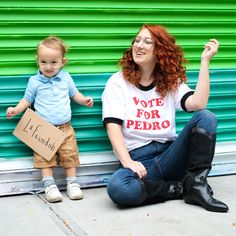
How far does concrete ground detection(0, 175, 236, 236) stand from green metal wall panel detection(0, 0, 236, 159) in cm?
43

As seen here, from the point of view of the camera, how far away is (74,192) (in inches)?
132

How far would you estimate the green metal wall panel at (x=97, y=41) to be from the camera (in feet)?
11.1

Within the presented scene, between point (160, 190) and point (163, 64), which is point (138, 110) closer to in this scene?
point (163, 64)

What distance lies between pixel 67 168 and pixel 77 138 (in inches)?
9.4

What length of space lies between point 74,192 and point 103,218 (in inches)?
15.6

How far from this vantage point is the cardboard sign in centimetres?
337

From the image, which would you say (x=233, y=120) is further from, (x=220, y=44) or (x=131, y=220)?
(x=131, y=220)

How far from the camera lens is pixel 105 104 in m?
3.42

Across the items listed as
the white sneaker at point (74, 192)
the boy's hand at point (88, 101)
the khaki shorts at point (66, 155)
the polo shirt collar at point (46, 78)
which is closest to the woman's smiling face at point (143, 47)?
the boy's hand at point (88, 101)

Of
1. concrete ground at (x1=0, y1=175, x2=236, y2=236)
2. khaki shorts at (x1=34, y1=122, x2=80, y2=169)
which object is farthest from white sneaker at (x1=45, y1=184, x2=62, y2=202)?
khaki shorts at (x1=34, y1=122, x2=80, y2=169)

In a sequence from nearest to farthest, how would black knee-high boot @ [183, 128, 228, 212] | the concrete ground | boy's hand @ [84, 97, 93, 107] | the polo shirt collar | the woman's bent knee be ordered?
the concrete ground < the woman's bent knee < black knee-high boot @ [183, 128, 228, 212] < the polo shirt collar < boy's hand @ [84, 97, 93, 107]

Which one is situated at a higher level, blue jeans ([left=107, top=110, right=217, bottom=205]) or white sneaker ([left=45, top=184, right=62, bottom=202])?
blue jeans ([left=107, top=110, right=217, bottom=205])

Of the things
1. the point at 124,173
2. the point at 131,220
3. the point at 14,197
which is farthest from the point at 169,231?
the point at 14,197

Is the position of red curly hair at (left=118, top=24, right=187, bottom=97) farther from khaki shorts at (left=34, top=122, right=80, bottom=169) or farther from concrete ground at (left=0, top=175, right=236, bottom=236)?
concrete ground at (left=0, top=175, right=236, bottom=236)
